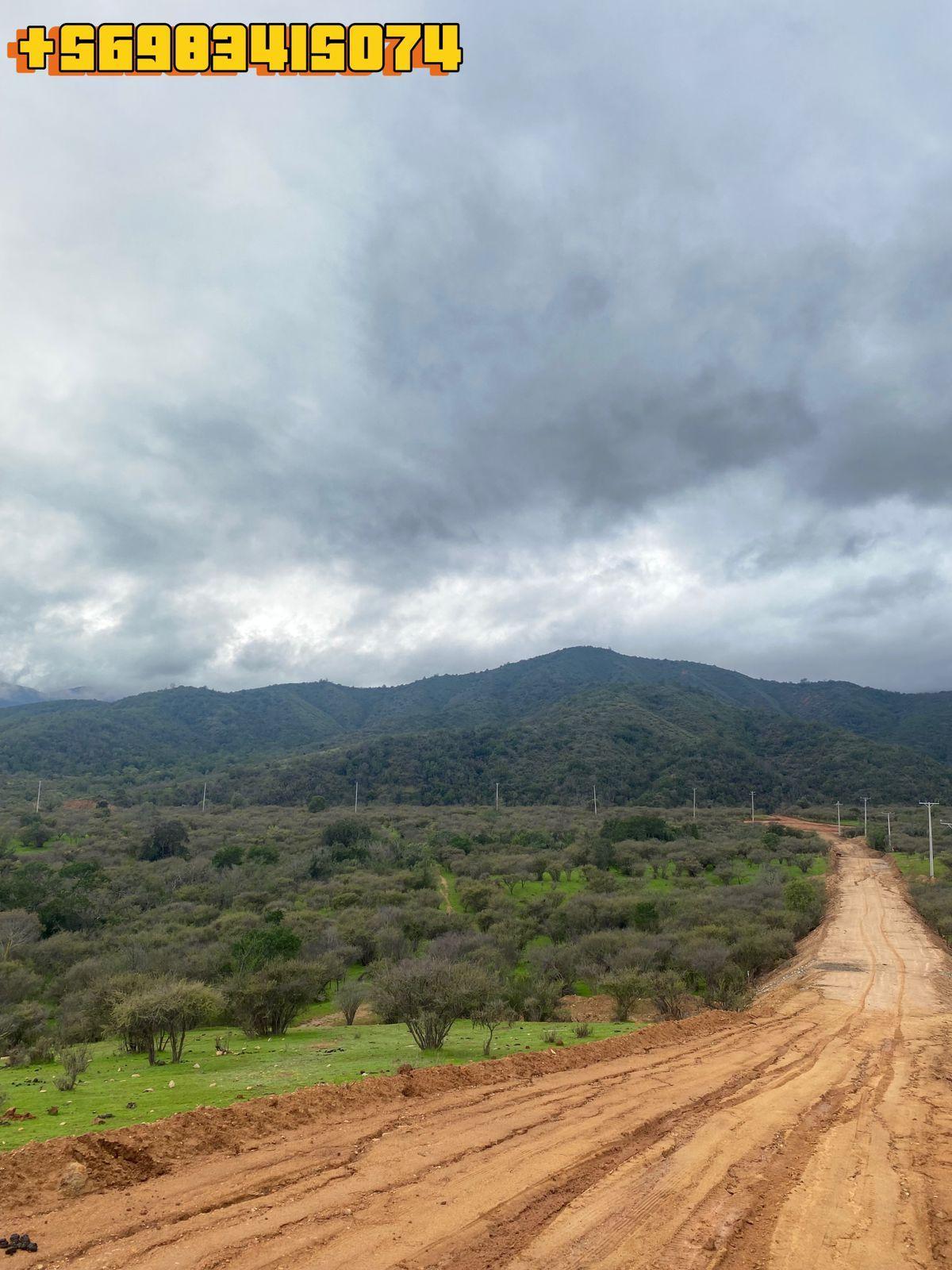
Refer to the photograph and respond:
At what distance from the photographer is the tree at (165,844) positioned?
59.9 metres

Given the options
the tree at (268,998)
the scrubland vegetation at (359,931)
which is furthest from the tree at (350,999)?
the tree at (268,998)

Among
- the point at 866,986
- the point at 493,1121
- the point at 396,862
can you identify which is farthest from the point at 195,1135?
the point at 396,862

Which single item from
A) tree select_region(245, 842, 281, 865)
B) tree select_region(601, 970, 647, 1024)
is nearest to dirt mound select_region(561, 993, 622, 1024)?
tree select_region(601, 970, 647, 1024)

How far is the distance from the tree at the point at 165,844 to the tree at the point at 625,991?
46.6m

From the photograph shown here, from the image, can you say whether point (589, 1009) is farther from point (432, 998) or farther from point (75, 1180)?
point (75, 1180)

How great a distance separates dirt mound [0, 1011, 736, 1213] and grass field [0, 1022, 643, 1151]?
3.21 feet

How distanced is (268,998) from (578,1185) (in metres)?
15.9

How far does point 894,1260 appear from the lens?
6680mm

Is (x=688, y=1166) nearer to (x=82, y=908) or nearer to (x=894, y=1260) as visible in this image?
(x=894, y=1260)

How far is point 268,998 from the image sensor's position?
70.1 feet

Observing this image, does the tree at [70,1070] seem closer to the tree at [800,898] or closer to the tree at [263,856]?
the tree at [800,898]

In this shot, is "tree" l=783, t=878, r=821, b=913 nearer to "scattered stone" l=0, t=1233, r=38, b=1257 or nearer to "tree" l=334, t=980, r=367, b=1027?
"tree" l=334, t=980, r=367, b=1027

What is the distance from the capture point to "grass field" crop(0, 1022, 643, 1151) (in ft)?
37.0

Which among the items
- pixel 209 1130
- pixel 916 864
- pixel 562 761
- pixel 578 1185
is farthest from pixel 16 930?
pixel 562 761
